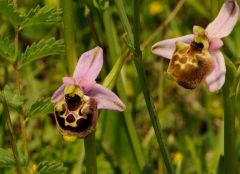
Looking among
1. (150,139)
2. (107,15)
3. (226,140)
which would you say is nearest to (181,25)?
(150,139)

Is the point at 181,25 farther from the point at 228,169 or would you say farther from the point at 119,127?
the point at 228,169

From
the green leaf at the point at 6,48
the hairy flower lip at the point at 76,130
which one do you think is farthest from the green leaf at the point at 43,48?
the hairy flower lip at the point at 76,130

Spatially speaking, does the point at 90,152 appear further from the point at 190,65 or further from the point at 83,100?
the point at 190,65

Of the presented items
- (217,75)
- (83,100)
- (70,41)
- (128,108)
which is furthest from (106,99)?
(128,108)

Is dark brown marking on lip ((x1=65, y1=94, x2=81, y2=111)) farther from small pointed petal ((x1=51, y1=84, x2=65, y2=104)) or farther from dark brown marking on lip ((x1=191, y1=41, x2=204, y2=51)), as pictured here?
dark brown marking on lip ((x1=191, y1=41, x2=204, y2=51))

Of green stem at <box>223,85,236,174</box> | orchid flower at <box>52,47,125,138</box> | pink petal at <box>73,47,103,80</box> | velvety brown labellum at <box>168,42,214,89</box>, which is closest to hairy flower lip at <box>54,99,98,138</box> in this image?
orchid flower at <box>52,47,125,138</box>

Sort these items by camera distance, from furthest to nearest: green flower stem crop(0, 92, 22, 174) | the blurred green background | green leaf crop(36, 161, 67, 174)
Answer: the blurred green background, green leaf crop(36, 161, 67, 174), green flower stem crop(0, 92, 22, 174)
